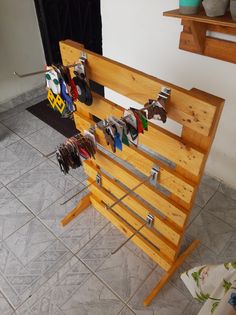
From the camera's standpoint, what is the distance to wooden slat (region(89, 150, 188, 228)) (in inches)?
40.6

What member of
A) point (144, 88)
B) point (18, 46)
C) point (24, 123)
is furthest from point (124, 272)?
point (18, 46)

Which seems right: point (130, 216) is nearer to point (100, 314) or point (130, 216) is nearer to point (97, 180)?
point (97, 180)

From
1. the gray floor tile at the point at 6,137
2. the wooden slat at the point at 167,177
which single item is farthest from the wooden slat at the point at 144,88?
the gray floor tile at the point at 6,137

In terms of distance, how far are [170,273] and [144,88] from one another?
0.98m

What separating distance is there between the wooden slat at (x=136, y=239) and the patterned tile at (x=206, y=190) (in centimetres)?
50

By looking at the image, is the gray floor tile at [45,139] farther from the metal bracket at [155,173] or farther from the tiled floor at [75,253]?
the metal bracket at [155,173]

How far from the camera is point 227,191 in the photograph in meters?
1.70

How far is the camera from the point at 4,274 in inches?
52.5

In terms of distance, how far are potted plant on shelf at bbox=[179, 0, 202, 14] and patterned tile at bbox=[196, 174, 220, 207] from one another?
3.68 feet

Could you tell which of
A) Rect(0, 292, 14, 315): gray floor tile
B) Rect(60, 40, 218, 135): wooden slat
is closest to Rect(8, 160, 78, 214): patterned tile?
Rect(0, 292, 14, 315): gray floor tile

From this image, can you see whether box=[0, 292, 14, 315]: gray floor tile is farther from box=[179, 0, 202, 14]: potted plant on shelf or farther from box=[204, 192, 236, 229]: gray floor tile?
box=[179, 0, 202, 14]: potted plant on shelf

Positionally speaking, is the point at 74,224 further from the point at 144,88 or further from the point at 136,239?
the point at 144,88

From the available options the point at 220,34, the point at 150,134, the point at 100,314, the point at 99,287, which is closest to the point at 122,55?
the point at 220,34

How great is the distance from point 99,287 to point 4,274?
0.52 meters
